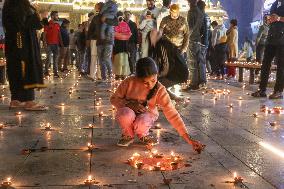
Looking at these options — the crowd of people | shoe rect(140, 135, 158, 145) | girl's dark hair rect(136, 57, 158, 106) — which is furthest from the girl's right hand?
the crowd of people

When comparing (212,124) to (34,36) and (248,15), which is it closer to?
(34,36)

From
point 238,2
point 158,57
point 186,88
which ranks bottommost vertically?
point 186,88

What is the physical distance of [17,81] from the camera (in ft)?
23.9


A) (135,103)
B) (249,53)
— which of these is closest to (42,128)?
(135,103)

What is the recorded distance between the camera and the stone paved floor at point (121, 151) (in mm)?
3642

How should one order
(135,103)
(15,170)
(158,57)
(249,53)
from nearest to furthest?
(15,170)
(135,103)
(158,57)
(249,53)

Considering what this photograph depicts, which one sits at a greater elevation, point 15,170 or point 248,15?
Answer: point 248,15

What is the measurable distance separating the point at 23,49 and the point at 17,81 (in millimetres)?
527

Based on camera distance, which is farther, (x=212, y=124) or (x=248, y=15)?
(x=248, y=15)

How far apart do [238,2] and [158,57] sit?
32013mm

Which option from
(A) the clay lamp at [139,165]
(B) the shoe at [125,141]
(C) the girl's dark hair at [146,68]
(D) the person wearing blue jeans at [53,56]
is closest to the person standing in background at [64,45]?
(D) the person wearing blue jeans at [53,56]

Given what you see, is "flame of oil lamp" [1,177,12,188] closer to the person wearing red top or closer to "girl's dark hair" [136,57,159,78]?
"girl's dark hair" [136,57,159,78]

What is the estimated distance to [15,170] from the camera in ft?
12.7

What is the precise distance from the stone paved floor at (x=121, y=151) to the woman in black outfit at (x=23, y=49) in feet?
1.40
